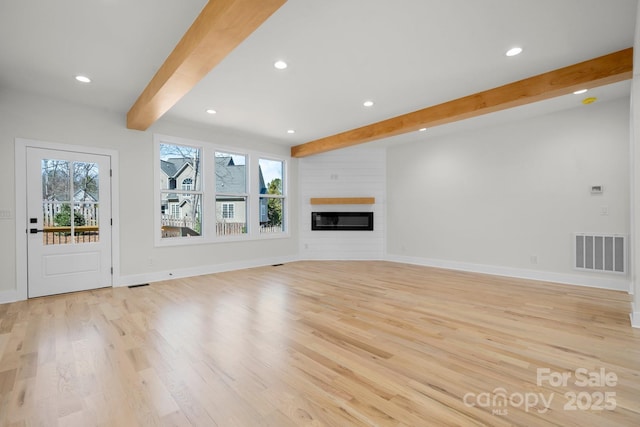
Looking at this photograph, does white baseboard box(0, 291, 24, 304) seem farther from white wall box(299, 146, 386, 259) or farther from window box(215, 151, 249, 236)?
white wall box(299, 146, 386, 259)

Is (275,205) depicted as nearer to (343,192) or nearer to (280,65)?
(343,192)

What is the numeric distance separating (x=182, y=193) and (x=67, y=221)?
1.60 m

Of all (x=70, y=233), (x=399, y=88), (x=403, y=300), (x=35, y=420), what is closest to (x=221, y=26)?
(x=399, y=88)

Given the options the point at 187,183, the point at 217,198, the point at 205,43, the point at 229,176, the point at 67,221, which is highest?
the point at 205,43

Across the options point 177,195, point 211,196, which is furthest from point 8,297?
point 211,196

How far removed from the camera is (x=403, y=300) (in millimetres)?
3586

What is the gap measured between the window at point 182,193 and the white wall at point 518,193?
4294 mm

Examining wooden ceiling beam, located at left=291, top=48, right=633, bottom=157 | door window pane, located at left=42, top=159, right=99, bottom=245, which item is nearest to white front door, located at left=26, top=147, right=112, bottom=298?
door window pane, located at left=42, top=159, right=99, bottom=245

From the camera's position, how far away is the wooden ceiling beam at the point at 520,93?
112 inches

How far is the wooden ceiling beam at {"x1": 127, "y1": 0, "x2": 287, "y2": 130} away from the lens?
1842mm

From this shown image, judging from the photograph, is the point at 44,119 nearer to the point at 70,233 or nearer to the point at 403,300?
the point at 70,233

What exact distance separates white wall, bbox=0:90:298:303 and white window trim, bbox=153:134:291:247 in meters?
0.09

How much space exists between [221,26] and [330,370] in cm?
250

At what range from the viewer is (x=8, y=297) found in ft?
11.5
